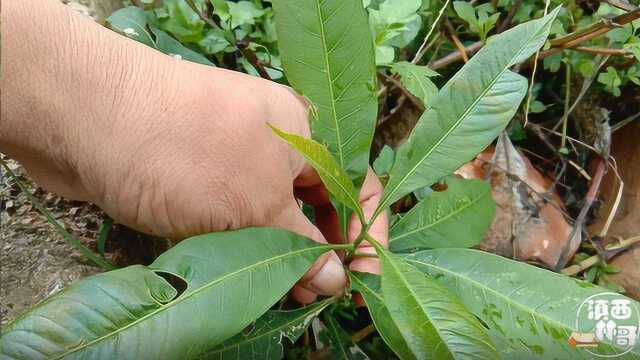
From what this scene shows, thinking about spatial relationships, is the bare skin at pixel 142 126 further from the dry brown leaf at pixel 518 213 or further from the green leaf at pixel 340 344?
the dry brown leaf at pixel 518 213

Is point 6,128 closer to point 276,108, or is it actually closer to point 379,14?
point 276,108

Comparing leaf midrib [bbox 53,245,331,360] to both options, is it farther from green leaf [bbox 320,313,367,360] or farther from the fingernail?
green leaf [bbox 320,313,367,360]

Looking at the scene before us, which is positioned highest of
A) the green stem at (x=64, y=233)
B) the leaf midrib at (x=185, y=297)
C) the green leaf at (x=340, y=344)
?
the leaf midrib at (x=185, y=297)

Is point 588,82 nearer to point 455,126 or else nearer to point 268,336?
point 455,126

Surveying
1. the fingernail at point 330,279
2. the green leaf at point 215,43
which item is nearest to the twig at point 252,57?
the green leaf at point 215,43

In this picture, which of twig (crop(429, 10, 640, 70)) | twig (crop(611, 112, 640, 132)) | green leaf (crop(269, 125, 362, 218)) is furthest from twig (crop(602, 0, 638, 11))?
Answer: green leaf (crop(269, 125, 362, 218))
